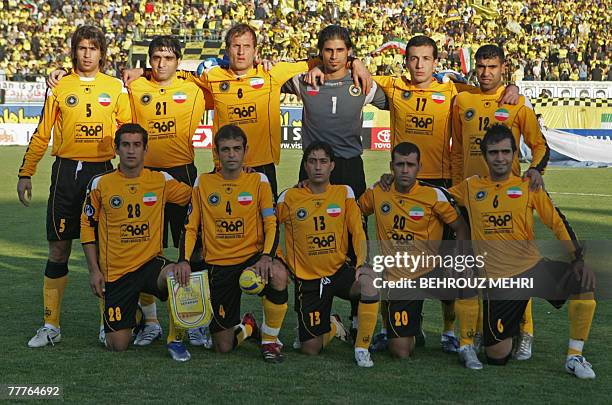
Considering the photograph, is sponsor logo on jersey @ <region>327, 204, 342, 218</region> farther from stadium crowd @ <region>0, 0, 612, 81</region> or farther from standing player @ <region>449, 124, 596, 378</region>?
stadium crowd @ <region>0, 0, 612, 81</region>

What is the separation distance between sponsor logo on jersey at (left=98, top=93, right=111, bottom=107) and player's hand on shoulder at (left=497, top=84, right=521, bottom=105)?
2699 millimetres

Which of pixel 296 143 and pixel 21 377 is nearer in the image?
pixel 21 377

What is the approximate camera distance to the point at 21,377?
5387 mm

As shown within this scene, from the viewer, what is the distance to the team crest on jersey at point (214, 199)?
6168mm

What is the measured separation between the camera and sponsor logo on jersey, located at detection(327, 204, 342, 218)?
614 centimetres

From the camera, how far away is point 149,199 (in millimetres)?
6277

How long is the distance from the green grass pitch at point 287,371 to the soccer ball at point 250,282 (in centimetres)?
44

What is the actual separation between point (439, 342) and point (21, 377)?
2709 millimetres

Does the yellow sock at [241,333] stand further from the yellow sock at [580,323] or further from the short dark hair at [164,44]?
the yellow sock at [580,323]

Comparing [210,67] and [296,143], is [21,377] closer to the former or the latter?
[210,67]

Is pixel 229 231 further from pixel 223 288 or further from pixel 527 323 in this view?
pixel 527 323

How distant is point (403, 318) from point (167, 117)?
2.18 m

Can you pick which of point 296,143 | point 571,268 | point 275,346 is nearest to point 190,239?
point 275,346

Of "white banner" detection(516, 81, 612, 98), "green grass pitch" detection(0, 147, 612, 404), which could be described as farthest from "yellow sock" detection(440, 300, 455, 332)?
"white banner" detection(516, 81, 612, 98)
